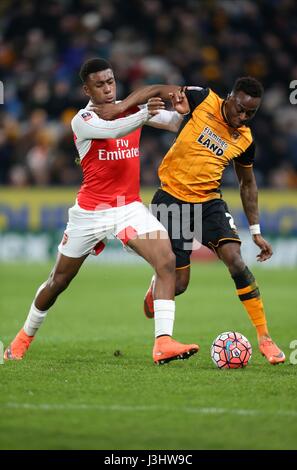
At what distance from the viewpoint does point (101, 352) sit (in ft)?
28.8

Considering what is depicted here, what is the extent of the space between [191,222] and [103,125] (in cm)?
132

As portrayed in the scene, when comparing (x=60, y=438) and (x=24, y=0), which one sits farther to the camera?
(x=24, y=0)

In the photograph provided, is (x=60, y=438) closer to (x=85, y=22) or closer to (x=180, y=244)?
(x=180, y=244)

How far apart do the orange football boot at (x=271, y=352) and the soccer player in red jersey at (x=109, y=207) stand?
860 millimetres

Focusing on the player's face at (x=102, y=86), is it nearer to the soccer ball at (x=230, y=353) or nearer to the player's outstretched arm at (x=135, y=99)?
the player's outstretched arm at (x=135, y=99)

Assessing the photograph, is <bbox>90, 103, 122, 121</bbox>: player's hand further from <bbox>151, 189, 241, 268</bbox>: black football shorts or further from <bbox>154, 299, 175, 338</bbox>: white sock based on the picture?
<bbox>154, 299, 175, 338</bbox>: white sock

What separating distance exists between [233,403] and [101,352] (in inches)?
116

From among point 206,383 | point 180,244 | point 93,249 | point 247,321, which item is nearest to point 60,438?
point 206,383

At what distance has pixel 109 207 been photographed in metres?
7.78

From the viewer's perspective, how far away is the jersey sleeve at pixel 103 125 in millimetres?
7369

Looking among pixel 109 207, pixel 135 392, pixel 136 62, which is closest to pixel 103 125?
pixel 109 207

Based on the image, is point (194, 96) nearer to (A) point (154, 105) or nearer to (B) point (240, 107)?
(B) point (240, 107)

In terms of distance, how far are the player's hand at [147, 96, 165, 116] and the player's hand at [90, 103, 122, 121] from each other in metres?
0.30

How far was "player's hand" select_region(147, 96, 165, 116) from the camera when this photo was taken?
7.31 metres
